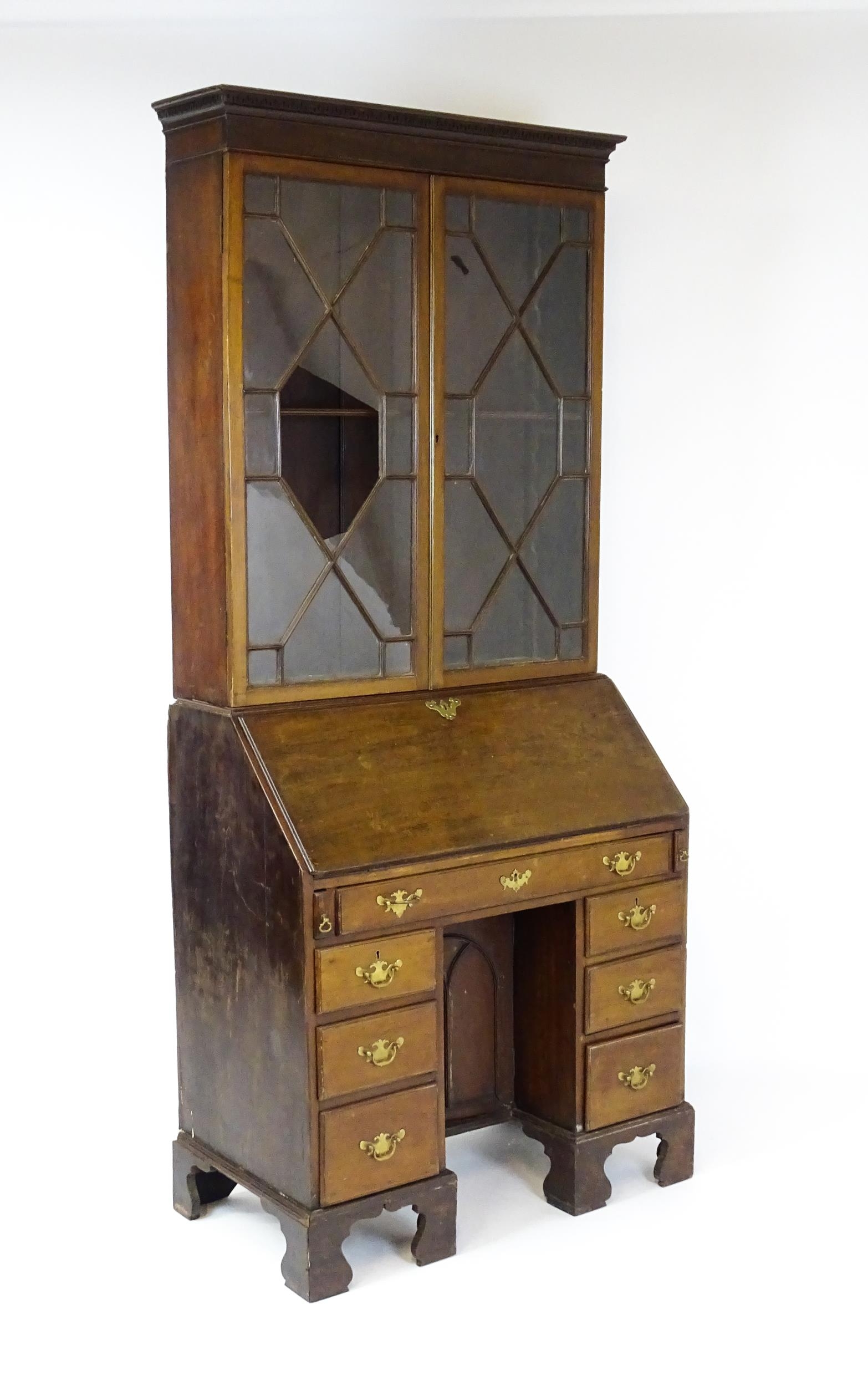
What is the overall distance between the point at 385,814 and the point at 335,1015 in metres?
0.37

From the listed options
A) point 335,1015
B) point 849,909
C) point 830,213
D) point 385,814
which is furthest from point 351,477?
point 849,909

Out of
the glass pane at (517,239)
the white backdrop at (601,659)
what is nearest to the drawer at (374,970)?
the white backdrop at (601,659)

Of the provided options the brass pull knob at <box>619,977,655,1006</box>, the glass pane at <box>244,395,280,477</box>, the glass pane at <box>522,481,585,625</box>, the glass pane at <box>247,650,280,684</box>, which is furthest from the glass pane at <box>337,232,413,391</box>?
the brass pull knob at <box>619,977,655,1006</box>

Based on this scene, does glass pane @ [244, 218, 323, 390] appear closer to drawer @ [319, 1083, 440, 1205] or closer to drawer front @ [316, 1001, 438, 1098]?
drawer front @ [316, 1001, 438, 1098]

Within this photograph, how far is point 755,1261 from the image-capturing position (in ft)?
10.2

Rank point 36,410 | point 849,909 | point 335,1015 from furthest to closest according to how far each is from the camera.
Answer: point 849,909 → point 36,410 → point 335,1015

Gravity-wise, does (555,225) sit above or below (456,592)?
above

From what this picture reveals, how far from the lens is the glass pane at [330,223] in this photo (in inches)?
116

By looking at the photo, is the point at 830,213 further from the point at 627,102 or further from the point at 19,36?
the point at 19,36

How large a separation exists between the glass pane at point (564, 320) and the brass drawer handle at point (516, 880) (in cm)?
100

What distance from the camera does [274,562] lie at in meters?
3.02

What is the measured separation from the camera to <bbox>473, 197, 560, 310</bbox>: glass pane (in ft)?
10.6

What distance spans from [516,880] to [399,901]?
0.92 ft

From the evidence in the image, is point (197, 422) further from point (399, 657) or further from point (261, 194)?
point (399, 657)
